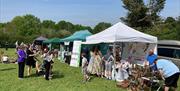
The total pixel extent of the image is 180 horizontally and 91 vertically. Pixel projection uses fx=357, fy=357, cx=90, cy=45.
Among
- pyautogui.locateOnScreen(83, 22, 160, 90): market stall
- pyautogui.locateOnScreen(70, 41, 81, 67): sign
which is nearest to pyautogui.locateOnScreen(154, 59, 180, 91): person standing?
pyautogui.locateOnScreen(83, 22, 160, 90): market stall

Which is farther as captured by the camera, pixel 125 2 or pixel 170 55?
pixel 125 2

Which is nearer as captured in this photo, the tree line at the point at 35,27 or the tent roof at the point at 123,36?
the tent roof at the point at 123,36

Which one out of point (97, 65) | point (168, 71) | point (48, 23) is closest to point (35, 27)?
point (48, 23)

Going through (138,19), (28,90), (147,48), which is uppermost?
(138,19)

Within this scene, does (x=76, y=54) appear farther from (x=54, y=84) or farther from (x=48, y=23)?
(x=48, y=23)

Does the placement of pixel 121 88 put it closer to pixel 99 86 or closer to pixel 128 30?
pixel 99 86

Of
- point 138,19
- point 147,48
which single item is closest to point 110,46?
point 147,48

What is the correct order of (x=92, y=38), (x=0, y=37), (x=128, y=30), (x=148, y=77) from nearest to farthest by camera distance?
1. (x=148, y=77)
2. (x=128, y=30)
3. (x=92, y=38)
4. (x=0, y=37)

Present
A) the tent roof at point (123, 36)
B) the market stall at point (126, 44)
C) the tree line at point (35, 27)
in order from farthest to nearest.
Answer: the tree line at point (35, 27) < the tent roof at point (123, 36) < the market stall at point (126, 44)

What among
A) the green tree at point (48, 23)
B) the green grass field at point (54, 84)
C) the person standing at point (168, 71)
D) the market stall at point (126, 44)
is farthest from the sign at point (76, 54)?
the green tree at point (48, 23)

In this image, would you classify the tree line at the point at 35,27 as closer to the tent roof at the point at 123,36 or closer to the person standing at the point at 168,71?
the tent roof at the point at 123,36

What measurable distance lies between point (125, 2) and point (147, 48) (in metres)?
48.1

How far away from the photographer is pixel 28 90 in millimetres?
13773

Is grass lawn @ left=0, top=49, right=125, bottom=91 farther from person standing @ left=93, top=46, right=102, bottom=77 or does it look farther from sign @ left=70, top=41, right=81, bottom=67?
sign @ left=70, top=41, right=81, bottom=67
